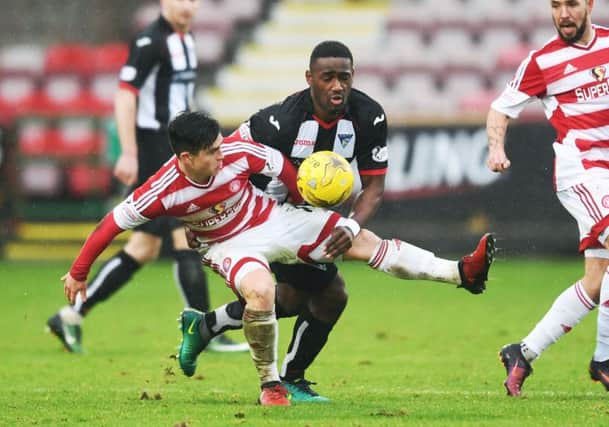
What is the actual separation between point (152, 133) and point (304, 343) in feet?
9.01

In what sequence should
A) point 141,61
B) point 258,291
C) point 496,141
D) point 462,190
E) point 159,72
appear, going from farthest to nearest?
point 462,190 → point 159,72 → point 141,61 → point 496,141 → point 258,291

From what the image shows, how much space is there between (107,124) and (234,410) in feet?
34.8

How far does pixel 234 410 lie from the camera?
605cm

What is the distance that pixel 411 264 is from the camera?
20.7 ft

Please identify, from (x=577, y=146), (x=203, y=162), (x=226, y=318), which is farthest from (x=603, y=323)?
(x=203, y=162)

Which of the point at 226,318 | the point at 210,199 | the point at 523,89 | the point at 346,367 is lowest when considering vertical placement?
the point at 346,367

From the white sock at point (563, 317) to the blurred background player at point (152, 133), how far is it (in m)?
2.65

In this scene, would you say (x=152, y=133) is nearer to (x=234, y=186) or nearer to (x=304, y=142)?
(x=304, y=142)

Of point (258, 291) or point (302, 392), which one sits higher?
point (258, 291)

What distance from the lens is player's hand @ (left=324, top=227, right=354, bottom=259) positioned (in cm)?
608

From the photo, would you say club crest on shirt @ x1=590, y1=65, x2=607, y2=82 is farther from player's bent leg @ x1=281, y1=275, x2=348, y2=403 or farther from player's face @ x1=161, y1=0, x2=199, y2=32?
player's face @ x1=161, y1=0, x2=199, y2=32

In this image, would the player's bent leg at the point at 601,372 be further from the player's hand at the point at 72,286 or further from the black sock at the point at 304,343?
the player's hand at the point at 72,286

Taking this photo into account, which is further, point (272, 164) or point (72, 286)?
point (72, 286)

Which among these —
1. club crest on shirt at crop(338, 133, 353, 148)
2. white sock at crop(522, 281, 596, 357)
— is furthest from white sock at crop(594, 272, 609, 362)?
club crest on shirt at crop(338, 133, 353, 148)
